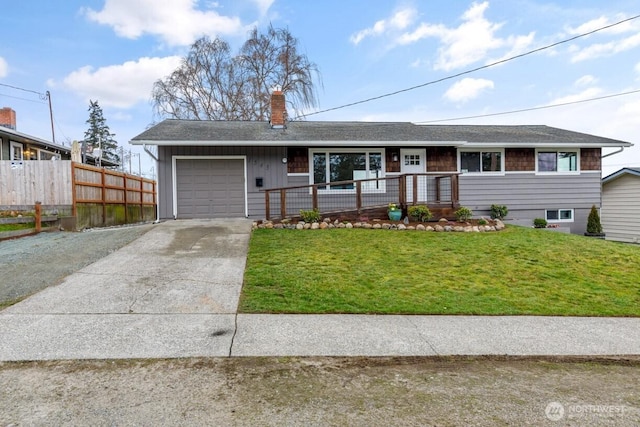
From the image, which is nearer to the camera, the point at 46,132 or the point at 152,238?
the point at 152,238

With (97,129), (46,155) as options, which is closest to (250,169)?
(46,155)

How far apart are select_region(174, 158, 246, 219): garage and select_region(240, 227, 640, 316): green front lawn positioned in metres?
2.85

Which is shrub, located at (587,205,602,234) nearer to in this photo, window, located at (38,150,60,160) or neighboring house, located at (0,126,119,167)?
neighboring house, located at (0,126,119,167)

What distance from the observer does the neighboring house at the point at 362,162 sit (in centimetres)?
1202

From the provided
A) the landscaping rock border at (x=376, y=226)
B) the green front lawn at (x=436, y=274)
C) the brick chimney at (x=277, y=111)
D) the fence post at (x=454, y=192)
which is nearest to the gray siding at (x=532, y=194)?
the fence post at (x=454, y=192)

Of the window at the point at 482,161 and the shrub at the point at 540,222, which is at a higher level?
the window at the point at 482,161

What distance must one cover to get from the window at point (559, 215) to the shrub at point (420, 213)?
5.92 m

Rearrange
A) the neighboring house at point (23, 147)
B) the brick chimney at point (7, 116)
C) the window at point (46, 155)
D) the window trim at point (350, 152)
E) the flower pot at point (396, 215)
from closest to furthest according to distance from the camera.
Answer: the flower pot at point (396, 215)
the window trim at point (350, 152)
the neighboring house at point (23, 147)
the brick chimney at point (7, 116)
the window at point (46, 155)

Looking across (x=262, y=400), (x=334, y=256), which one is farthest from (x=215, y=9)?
(x=262, y=400)

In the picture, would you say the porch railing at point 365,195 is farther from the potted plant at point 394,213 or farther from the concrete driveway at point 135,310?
the concrete driveway at point 135,310

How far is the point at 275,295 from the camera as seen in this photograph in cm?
537

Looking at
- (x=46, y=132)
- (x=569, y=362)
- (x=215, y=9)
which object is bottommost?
(x=569, y=362)

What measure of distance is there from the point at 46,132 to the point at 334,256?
120 ft

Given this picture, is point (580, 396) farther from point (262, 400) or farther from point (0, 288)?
point (0, 288)
